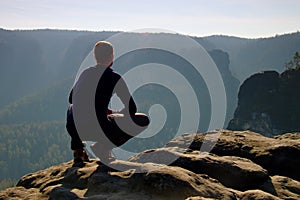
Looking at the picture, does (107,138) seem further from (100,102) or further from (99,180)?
(99,180)

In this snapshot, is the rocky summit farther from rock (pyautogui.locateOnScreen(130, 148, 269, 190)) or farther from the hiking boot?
the hiking boot

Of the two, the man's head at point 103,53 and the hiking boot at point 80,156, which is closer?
the man's head at point 103,53

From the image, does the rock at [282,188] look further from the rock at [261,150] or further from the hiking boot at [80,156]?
the hiking boot at [80,156]

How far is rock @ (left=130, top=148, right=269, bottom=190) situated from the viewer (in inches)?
425

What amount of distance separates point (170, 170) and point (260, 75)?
102 metres

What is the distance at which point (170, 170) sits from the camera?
904 cm

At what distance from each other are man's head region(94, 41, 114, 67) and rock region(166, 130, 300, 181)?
17.6 feet

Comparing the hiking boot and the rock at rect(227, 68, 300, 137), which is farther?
the rock at rect(227, 68, 300, 137)

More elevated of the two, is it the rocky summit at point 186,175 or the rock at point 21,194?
the rocky summit at point 186,175

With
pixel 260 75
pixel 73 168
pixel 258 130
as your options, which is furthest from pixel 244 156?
pixel 260 75

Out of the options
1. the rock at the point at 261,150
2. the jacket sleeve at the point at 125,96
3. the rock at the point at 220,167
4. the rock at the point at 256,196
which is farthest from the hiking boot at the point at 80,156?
the rock at the point at 256,196

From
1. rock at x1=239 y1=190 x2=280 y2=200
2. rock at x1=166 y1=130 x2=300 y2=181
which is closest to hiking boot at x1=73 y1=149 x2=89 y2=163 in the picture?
rock at x1=166 y1=130 x2=300 y2=181

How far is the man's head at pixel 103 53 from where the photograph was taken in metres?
10.7

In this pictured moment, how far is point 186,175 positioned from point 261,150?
572 cm
